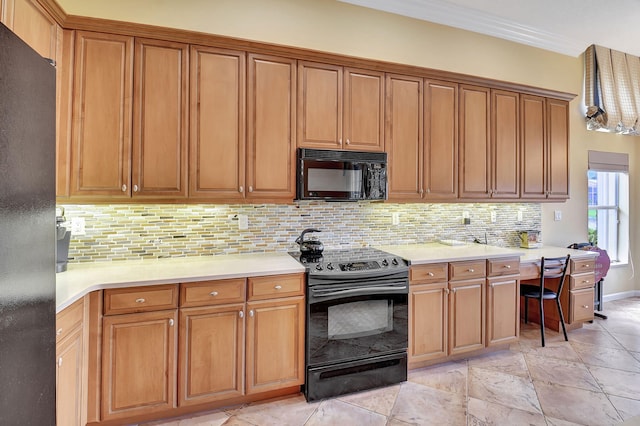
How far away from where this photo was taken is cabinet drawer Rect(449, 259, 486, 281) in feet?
8.88

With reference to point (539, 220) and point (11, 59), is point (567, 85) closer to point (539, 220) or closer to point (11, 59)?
point (539, 220)

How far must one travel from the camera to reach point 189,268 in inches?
86.1

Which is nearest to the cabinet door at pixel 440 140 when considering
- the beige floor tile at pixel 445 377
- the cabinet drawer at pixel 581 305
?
the beige floor tile at pixel 445 377

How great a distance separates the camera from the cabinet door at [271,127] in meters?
2.46

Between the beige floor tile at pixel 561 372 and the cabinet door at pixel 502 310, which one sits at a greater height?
the cabinet door at pixel 502 310

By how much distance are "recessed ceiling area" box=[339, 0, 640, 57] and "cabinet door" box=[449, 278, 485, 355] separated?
8.94 ft

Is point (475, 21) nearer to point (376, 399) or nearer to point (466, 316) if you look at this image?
point (466, 316)

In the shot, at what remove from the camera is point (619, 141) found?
14.7 ft

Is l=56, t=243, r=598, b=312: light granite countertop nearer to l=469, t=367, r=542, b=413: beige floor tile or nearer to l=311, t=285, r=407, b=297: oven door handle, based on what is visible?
l=311, t=285, r=407, b=297: oven door handle

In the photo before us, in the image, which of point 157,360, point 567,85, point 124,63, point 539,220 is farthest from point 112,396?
point 567,85

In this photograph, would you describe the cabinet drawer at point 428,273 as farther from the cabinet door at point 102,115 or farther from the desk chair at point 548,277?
the cabinet door at point 102,115

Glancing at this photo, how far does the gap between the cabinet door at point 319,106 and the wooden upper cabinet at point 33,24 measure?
5.22 ft

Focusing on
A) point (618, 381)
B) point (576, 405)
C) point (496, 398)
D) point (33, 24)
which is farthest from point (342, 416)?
point (33, 24)

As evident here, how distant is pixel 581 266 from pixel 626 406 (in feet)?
5.35
